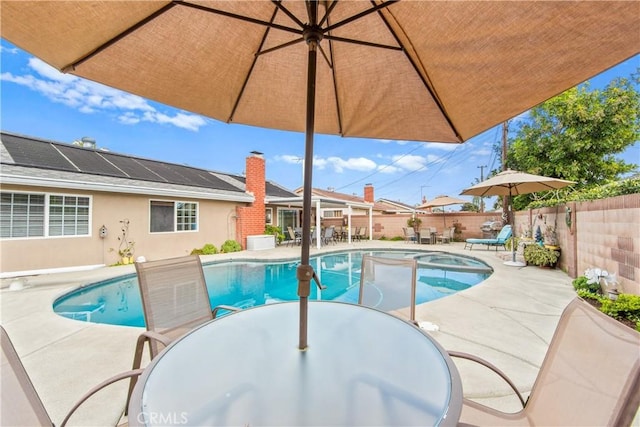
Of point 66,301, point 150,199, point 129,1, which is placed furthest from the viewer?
point 150,199

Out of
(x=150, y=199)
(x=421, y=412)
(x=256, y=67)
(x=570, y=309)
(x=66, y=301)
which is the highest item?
(x=256, y=67)

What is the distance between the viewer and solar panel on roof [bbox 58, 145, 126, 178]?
9022 millimetres

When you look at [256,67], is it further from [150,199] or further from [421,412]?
[150,199]

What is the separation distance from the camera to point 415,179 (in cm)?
4219

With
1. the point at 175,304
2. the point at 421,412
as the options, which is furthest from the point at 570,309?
the point at 175,304

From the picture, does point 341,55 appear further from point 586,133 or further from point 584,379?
point 586,133

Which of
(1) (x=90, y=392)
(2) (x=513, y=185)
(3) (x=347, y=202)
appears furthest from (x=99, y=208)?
(2) (x=513, y=185)

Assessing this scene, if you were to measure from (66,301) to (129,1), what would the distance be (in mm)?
6647

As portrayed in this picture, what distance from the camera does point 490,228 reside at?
14055mm

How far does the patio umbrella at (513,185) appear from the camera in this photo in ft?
24.6

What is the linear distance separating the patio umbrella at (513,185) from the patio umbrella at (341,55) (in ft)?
21.9

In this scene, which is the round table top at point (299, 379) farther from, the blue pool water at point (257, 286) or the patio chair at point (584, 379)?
the blue pool water at point (257, 286)

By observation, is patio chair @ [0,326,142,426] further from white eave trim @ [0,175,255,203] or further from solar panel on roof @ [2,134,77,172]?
solar panel on roof @ [2,134,77,172]

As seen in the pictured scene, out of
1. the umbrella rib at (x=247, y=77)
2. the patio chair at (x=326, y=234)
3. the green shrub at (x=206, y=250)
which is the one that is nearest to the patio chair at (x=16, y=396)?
the umbrella rib at (x=247, y=77)
